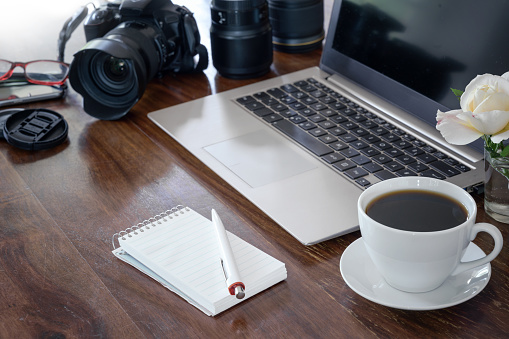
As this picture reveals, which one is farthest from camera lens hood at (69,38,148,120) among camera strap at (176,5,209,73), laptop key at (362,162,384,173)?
laptop key at (362,162,384,173)

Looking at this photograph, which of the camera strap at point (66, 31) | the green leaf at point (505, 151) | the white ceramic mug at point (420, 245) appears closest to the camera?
the white ceramic mug at point (420, 245)

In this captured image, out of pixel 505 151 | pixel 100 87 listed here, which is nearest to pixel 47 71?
pixel 100 87

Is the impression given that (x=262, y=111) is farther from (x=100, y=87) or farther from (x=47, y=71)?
(x=47, y=71)

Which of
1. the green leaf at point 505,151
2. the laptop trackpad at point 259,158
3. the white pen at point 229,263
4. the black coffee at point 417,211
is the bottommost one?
the laptop trackpad at point 259,158

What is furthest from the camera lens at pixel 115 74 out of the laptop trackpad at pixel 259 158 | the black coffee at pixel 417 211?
the black coffee at pixel 417 211

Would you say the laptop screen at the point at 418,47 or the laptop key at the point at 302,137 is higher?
the laptop screen at the point at 418,47

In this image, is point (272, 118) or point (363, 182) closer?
point (363, 182)

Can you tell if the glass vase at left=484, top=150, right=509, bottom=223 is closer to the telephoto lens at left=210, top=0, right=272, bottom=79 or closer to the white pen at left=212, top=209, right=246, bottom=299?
the white pen at left=212, top=209, right=246, bottom=299

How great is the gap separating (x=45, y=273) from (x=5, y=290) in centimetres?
5

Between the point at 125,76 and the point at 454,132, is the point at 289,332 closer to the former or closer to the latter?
the point at 454,132

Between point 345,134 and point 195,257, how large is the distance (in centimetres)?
35

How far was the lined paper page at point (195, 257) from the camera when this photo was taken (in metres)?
0.66

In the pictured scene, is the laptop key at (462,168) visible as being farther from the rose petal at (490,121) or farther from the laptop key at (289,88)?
the laptop key at (289,88)

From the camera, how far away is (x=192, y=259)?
2.30 ft
